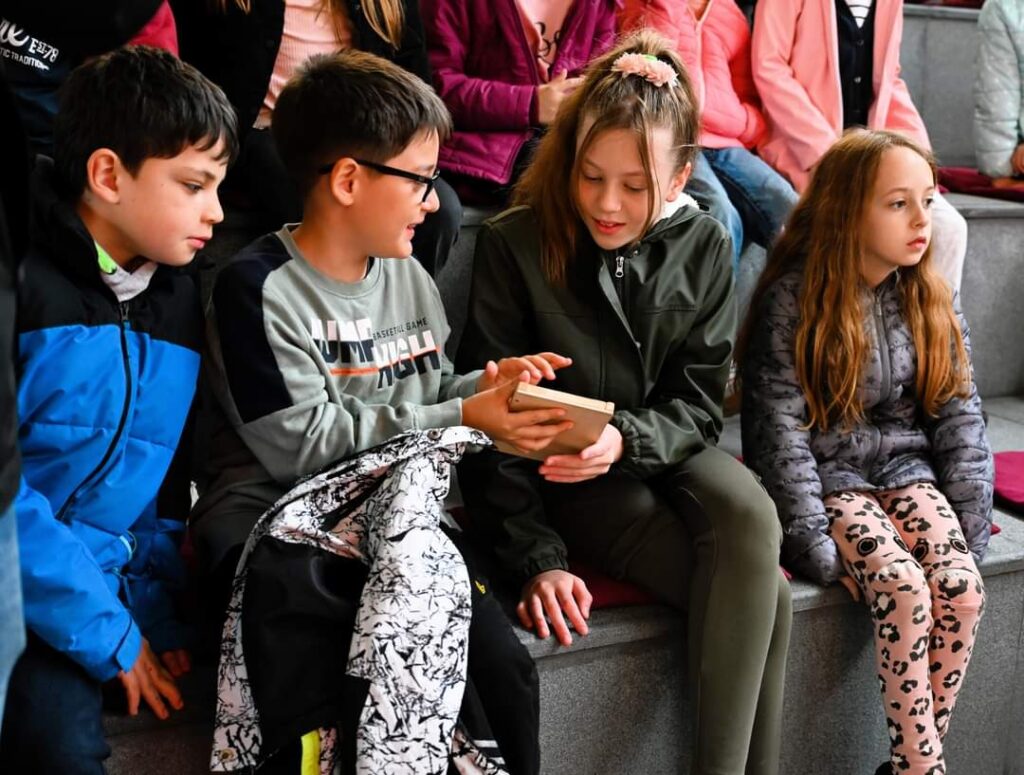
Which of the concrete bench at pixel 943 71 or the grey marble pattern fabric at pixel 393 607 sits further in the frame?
the concrete bench at pixel 943 71

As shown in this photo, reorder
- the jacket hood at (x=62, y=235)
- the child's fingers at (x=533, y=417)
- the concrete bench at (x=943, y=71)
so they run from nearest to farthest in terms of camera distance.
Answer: the jacket hood at (x=62, y=235)
the child's fingers at (x=533, y=417)
the concrete bench at (x=943, y=71)

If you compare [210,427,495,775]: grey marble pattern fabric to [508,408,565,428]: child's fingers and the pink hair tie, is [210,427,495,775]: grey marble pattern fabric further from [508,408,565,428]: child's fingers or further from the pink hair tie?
the pink hair tie

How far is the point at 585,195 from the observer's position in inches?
63.1

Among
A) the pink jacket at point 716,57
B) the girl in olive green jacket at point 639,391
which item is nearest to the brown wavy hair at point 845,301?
the girl in olive green jacket at point 639,391

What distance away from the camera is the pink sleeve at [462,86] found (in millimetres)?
2137

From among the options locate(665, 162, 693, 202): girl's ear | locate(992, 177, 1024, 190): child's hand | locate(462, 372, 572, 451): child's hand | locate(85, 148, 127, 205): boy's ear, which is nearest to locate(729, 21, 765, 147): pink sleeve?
locate(992, 177, 1024, 190): child's hand

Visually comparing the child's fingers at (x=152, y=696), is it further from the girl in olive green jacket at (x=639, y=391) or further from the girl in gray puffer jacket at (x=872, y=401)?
the girl in gray puffer jacket at (x=872, y=401)

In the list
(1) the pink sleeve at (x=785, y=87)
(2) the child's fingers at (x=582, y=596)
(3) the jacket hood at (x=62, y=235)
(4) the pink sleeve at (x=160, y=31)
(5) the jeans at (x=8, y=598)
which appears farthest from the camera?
(1) the pink sleeve at (x=785, y=87)

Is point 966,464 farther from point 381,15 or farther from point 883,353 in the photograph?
point 381,15

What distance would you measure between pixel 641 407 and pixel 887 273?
0.46m

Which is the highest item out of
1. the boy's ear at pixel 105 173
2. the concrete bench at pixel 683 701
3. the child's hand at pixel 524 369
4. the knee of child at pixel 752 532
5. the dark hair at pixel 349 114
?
the dark hair at pixel 349 114

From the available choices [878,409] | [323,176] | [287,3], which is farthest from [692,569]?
[287,3]

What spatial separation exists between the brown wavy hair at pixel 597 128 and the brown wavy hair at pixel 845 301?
276mm

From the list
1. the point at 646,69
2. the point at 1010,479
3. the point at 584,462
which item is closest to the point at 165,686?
the point at 584,462
